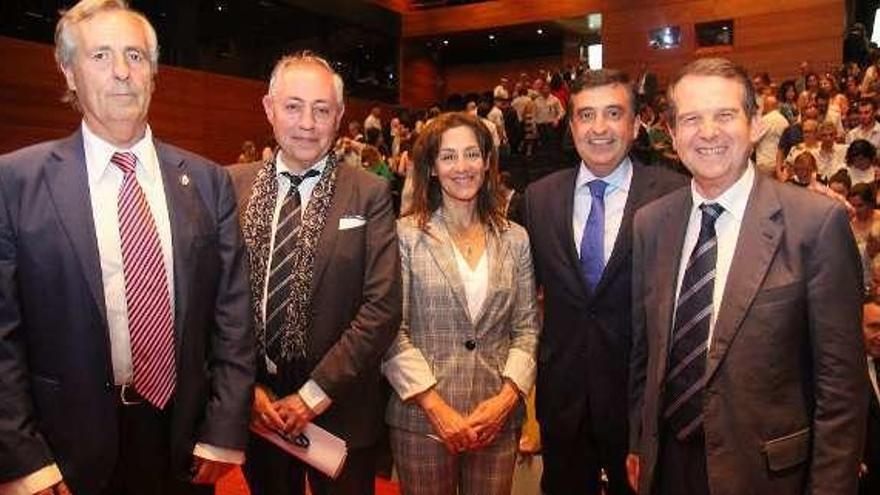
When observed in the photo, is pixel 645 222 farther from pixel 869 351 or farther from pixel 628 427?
pixel 869 351

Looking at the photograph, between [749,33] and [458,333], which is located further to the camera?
[749,33]

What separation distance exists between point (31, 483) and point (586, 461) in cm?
171

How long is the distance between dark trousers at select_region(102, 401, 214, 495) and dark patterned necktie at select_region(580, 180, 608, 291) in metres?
1.42

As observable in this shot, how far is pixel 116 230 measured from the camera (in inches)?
70.9

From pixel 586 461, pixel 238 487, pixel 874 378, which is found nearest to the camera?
pixel 586 461

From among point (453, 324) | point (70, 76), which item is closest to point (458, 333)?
point (453, 324)

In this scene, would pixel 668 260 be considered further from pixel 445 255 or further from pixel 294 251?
pixel 294 251

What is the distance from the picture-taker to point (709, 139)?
1889 mm

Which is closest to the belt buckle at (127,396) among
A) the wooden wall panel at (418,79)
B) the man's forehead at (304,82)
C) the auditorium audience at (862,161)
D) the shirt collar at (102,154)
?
the shirt collar at (102,154)

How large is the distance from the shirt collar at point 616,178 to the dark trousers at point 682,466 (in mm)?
961

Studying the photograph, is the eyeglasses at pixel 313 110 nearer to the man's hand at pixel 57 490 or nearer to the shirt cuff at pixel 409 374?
the shirt cuff at pixel 409 374

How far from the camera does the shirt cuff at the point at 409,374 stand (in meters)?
2.40

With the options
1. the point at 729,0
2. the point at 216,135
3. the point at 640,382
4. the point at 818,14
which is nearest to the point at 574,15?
the point at 729,0

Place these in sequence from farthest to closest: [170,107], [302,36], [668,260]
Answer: [302,36]
[170,107]
[668,260]
